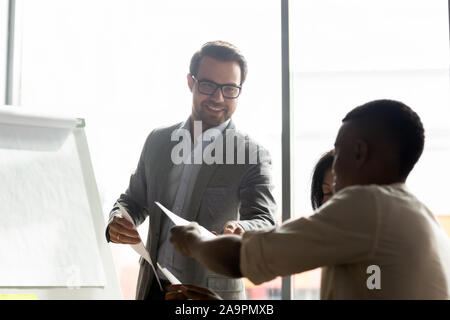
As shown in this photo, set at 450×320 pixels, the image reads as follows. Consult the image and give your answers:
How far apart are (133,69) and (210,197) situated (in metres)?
1.23

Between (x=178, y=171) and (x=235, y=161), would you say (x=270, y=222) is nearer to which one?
(x=235, y=161)

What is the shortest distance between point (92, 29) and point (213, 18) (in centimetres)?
73

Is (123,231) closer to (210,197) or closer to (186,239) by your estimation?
(210,197)

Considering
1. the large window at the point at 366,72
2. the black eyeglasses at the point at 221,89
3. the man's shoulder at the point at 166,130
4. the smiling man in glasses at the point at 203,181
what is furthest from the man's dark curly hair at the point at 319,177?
the large window at the point at 366,72

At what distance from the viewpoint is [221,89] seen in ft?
7.61

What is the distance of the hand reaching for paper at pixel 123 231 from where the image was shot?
2006 mm

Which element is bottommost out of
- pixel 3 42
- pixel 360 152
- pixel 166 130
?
pixel 360 152

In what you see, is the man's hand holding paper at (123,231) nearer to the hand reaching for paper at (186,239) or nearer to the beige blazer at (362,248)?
the hand reaching for paper at (186,239)

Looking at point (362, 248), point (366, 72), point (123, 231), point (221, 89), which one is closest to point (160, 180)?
point (123, 231)

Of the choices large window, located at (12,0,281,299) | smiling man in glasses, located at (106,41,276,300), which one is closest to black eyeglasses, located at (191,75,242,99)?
smiling man in glasses, located at (106,41,276,300)

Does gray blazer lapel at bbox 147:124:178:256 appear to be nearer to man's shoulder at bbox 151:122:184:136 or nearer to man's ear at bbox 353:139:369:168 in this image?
man's shoulder at bbox 151:122:184:136

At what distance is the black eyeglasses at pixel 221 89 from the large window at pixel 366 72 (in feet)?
2.15

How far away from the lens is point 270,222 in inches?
81.6

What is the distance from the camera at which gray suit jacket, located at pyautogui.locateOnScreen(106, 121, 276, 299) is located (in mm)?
2100
